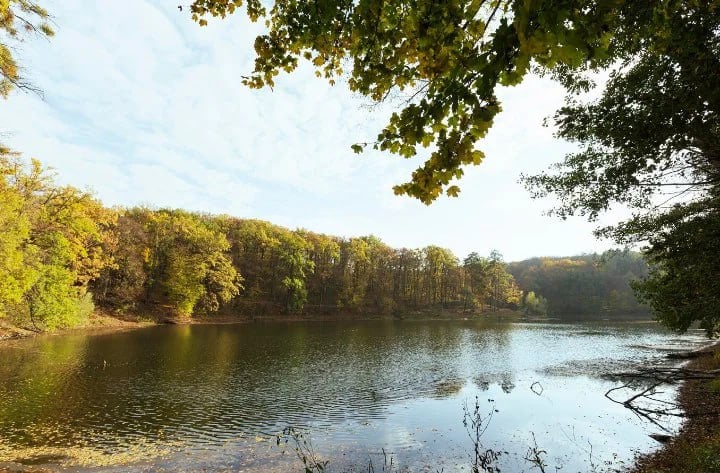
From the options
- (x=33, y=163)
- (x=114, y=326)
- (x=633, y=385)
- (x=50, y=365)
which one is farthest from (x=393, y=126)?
(x=114, y=326)

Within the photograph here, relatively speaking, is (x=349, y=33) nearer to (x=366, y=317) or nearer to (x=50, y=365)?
(x=50, y=365)

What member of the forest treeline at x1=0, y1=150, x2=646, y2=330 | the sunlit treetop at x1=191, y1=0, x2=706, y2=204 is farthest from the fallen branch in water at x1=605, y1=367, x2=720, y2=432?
the forest treeline at x1=0, y1=150, x2=646, y2=330

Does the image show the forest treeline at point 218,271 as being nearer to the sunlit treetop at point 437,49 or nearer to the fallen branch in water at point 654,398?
the sunlit treetop at point 437,49

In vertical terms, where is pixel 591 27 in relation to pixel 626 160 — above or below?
below

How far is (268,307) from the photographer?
71.2m

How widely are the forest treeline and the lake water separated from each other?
27.9ft

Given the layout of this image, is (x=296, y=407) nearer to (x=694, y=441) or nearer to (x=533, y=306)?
(x=694, y=441)

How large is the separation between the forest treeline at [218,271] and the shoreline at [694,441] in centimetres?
2451

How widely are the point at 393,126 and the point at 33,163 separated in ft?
135

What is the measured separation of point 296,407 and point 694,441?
44.9 feet

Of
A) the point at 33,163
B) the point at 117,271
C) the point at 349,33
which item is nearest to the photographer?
the point at 349,33

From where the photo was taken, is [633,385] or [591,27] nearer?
[591,27]

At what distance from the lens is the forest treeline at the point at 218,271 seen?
3478 cm

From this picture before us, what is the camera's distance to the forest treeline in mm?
34781
